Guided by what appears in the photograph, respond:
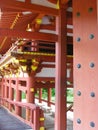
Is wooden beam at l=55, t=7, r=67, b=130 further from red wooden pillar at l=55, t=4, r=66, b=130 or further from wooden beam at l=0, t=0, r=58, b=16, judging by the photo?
wooden beam at l=0, t=0, r=58, b=16

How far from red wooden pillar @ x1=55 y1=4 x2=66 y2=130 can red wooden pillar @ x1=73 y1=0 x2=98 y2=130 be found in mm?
1024

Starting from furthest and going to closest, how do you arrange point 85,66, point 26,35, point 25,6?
1. point 26,35
2. point 25,6
3. point 85,66

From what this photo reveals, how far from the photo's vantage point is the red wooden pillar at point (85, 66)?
2.75m

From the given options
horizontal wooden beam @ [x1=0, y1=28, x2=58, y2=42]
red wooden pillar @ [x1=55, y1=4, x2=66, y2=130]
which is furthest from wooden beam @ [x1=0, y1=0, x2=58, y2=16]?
horizontal wooden beam @ [x1=0, y1=28, x2=58, y2=42]

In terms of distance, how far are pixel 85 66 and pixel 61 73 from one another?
123 cm

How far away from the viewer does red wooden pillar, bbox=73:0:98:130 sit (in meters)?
2.75

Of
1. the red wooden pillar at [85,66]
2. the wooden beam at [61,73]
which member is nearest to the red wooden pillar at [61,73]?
the wooden beam at [61,73]

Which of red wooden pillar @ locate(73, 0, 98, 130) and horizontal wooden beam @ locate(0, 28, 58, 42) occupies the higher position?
horizontal wooden beam @ locate(0, 28, 58, 42)

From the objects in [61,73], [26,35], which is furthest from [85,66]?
[26,35]

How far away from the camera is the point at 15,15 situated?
18.6 feet

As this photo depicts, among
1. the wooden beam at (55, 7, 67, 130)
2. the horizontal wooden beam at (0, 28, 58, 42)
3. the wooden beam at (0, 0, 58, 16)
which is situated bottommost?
the wooden beam at (55, 7, 67, 130)

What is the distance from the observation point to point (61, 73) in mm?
4098

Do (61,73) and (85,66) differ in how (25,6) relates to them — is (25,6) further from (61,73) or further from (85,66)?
(85,66)

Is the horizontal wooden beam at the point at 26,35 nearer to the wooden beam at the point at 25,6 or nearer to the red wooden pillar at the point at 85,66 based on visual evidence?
the wooden beam at the point at 25,6
